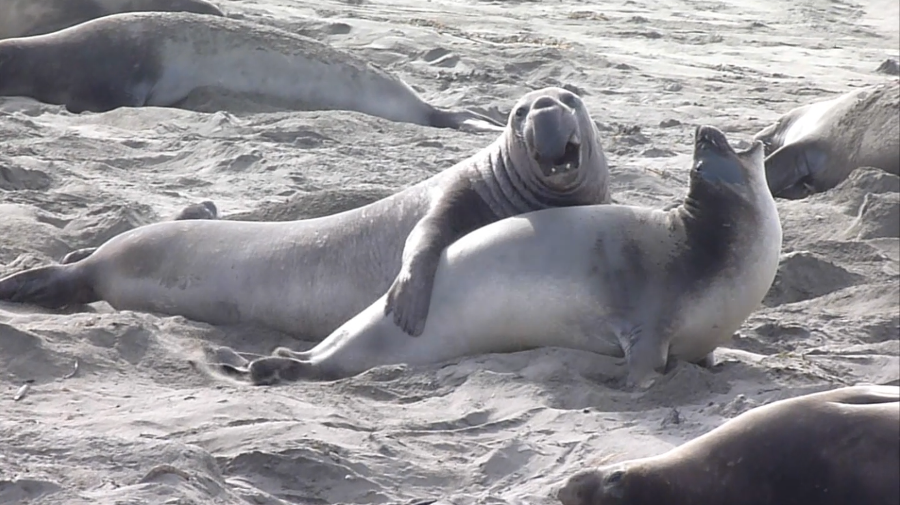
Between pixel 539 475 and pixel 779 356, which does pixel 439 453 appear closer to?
pixel 539 475

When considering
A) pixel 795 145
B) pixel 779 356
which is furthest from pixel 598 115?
pixel 779 356

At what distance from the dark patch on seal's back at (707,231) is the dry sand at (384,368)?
0.89 ft

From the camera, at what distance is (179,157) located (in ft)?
23.2

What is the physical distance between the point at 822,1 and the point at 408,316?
11145 millimetres

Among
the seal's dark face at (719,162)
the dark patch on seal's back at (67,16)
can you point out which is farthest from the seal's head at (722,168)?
the dark patch on seal's back at (67,16)

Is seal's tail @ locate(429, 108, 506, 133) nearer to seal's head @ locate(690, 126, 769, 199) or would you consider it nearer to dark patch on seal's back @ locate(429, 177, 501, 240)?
dark patch on seal's back @ locate(429, 177, 501, 240)

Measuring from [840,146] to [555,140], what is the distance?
9.45 feet

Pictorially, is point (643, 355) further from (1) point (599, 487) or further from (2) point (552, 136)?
(1) point (599, 487)

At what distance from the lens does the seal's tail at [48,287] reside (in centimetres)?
500

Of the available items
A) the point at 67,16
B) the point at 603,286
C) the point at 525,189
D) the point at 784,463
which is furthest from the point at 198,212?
the point at 67,16

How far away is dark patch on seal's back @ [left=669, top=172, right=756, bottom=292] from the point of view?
4.11 metres

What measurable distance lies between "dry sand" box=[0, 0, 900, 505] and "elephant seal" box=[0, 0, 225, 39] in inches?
66.6

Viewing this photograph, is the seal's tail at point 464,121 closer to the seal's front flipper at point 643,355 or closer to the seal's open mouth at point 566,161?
the seal's open mouth at point 566,161

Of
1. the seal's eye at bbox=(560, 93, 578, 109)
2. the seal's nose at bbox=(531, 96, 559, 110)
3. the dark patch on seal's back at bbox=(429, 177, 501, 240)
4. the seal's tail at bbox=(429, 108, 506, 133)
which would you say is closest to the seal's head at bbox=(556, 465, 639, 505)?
the dark patch on seal's back at bbox=(429, 177, 501, 240)
